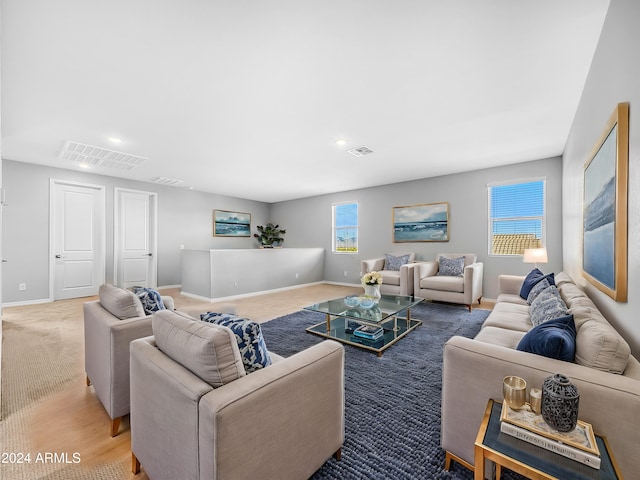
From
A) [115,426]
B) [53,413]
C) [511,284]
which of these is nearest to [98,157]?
[53,413]

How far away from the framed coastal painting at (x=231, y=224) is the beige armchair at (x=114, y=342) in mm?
5749

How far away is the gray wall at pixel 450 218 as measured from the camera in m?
4.54

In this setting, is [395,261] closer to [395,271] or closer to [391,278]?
[395,271]

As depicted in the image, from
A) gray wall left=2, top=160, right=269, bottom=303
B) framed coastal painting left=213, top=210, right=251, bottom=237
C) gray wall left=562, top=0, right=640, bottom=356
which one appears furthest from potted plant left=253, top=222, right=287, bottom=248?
gray wall left=562, top=0, right=640, bottom=356

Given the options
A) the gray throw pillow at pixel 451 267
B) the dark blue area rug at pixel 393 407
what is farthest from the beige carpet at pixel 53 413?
the gray throw pillow at pixel 451 267

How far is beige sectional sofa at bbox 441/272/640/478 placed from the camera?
964 mm

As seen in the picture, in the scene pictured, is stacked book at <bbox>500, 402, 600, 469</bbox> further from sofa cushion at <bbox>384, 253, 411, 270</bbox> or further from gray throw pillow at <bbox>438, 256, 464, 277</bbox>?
sofa cushion at <bbox>384, 253, 411, 270</bbox>

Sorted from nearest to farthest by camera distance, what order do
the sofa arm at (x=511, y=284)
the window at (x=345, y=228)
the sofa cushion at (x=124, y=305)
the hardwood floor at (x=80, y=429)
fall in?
the hardwood floor at (x=80, y=429)
the sofa cushion at (x=124, y=305)
the sofa arm at (x=511, y=284)
the window at (x=345, y=228)

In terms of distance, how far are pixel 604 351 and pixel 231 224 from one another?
777 centimetres

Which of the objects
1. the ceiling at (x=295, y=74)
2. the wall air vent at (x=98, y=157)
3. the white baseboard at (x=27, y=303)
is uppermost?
the ceiling at (x=295, y=74)

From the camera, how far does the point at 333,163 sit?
479 cm

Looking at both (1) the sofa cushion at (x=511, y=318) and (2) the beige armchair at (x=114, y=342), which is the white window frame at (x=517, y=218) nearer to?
(1) the sofa cushion at (x=511, y=318)

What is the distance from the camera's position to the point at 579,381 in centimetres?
105

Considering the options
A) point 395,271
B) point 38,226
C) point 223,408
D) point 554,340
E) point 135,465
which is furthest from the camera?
point 395,271
